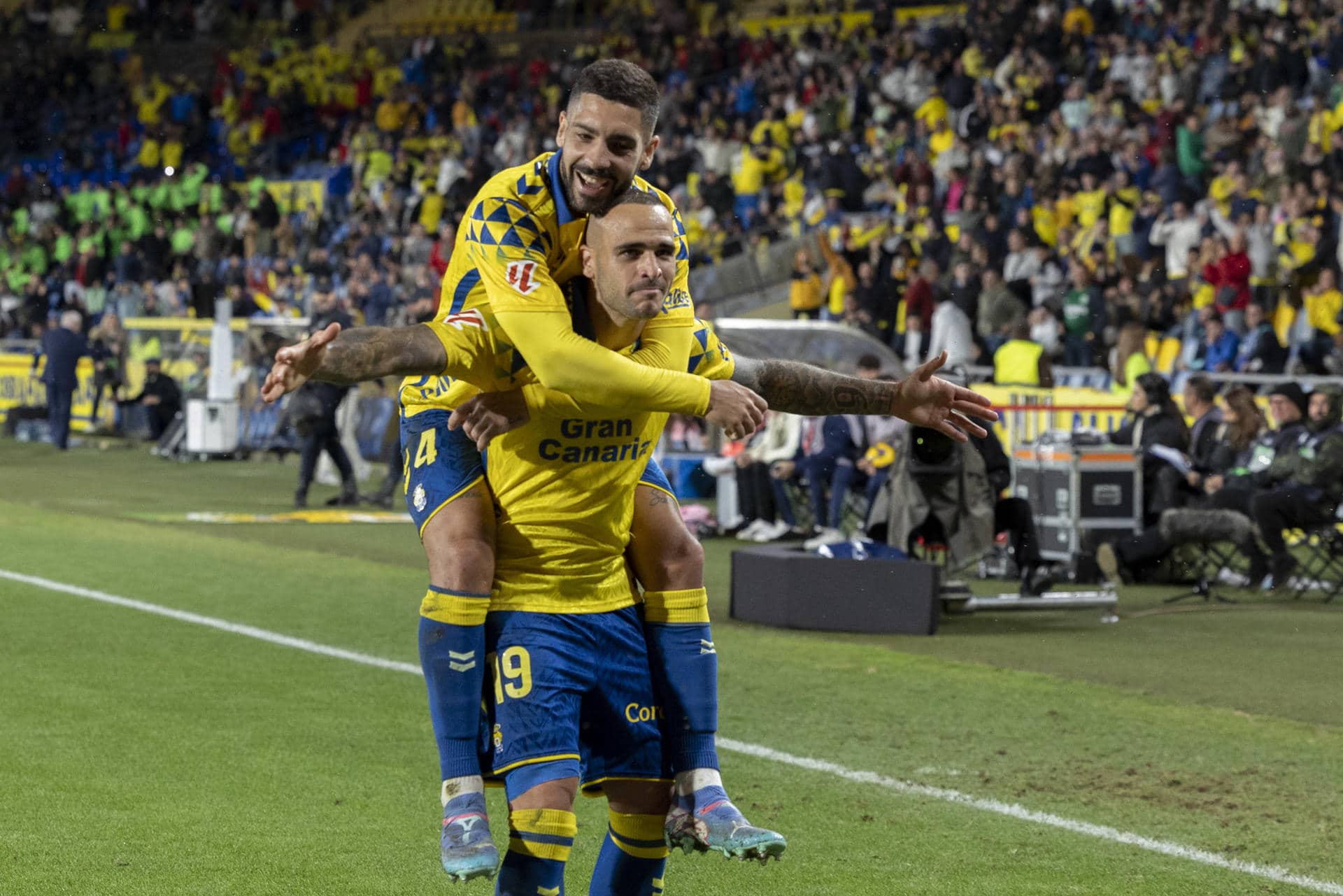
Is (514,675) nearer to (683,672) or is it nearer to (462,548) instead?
(462,548)

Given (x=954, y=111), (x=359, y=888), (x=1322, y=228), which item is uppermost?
(x=954, y=111)

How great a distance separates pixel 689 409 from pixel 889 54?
2529cm

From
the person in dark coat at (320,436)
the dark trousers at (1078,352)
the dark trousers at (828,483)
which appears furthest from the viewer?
the dark trousers at (1078,352)

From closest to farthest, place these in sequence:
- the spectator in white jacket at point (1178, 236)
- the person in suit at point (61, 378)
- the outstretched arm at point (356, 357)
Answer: the outstretched arm at point (356, 357)
the spectator in white jacket at point (1178, 236)
the person in suit at point (61, 378)

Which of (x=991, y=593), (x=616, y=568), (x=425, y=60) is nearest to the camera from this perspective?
(x=616, y=568)

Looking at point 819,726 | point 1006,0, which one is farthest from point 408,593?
point 1006,0

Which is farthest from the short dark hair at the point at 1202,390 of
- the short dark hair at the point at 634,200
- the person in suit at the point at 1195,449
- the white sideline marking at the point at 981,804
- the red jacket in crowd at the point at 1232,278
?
the short dark hair at the point at 634,200

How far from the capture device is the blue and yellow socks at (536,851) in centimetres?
→ 407

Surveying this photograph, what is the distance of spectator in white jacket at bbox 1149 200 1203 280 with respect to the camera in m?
19.9

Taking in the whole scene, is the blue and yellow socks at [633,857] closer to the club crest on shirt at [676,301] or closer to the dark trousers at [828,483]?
the club crest on shirt at [676,301]

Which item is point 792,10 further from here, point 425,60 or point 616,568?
point 616,568

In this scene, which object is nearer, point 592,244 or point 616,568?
point 592,244

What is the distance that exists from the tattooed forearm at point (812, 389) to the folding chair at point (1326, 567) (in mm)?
9191

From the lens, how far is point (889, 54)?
1121 inches
